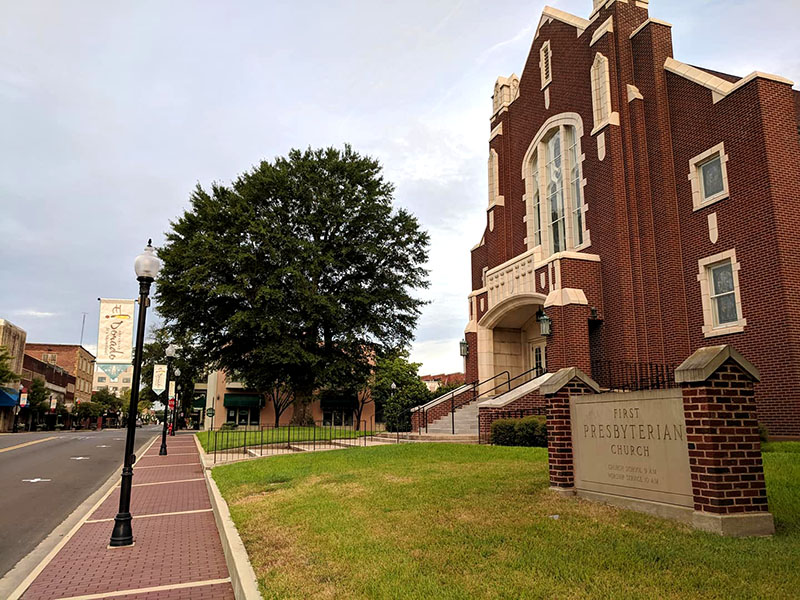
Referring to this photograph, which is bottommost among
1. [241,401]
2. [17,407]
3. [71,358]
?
[17,407]

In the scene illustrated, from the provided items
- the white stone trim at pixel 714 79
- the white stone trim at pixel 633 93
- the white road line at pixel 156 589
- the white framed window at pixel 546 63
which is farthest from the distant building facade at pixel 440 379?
the white road line at pixel 156 589

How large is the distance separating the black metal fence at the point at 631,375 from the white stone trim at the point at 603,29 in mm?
11719

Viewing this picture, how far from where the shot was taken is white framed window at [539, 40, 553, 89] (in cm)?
2399

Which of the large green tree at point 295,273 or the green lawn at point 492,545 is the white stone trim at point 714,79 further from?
the large green tree at point 295,273

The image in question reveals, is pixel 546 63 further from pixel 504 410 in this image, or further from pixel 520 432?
pixel 520 432

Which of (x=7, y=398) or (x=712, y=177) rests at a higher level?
(x=712, y=177)

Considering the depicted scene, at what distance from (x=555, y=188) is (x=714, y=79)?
7295mm

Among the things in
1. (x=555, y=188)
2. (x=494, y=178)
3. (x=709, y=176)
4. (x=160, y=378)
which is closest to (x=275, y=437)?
(x=160, y=378)

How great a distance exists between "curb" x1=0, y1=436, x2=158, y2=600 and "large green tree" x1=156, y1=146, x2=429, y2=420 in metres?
17.9

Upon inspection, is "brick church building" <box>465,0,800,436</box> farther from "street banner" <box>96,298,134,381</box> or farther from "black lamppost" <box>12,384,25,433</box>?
"black lamppost" <box>12,384,25,433</box>

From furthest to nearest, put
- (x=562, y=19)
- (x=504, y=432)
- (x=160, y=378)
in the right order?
(x=160, y=378)
(x=562, y=19)
(x=504, y=432)

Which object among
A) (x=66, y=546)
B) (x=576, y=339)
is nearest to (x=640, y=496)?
(x=66, y=546)

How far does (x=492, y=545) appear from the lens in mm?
5688

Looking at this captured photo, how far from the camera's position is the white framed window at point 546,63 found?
23992 millimetres
